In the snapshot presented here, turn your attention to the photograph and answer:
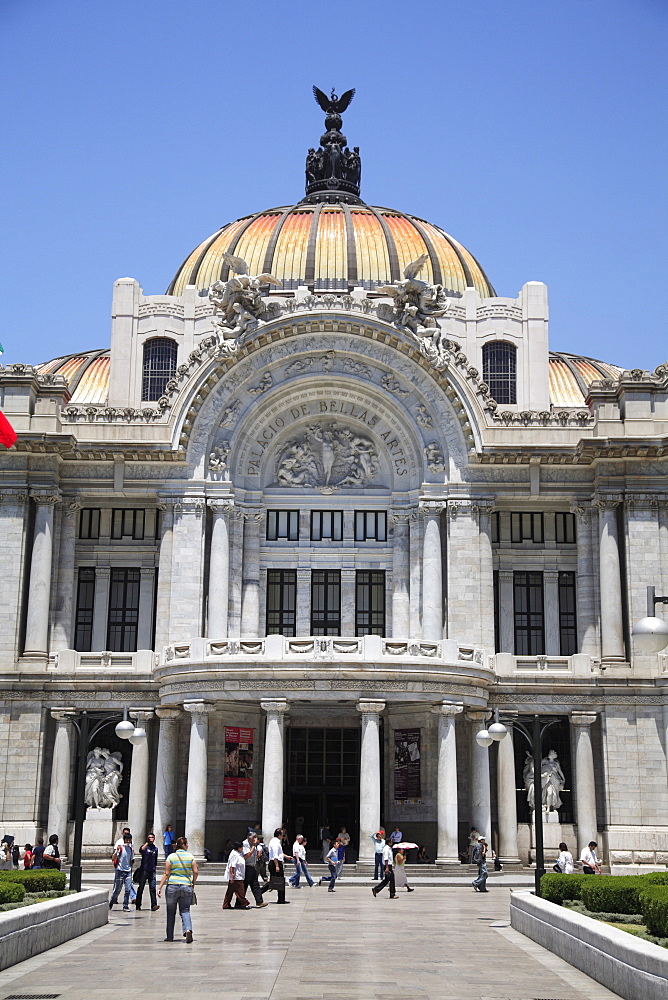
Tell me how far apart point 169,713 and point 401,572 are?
41.4 feet

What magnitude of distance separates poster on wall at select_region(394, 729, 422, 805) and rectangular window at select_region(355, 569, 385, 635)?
5983mm

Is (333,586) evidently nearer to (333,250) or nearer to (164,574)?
(164,574)

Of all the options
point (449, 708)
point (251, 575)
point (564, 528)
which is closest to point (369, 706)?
point (449, 708)

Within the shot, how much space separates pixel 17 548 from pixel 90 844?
12.9 meters

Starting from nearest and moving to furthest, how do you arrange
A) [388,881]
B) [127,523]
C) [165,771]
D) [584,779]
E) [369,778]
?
[388,881] → [369,778] → [165,771] → [584,779] → [127,523]

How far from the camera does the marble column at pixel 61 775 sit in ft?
176

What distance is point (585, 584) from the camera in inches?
2265

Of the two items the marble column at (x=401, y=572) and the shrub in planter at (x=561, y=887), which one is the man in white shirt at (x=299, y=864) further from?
the marble column at (x=401, y=572)

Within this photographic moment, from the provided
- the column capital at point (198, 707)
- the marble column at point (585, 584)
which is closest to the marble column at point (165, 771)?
the column capital at point (198, 707)

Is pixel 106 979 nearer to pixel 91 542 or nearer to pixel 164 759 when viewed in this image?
pixel 164 759

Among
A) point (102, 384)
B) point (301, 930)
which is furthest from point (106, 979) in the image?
point (102, 384)

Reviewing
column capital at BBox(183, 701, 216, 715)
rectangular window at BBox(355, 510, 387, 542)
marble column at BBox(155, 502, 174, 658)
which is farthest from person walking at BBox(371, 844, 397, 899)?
rectangular window at BBox(355, 510, 387, 542)

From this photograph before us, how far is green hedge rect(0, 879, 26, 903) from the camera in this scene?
993 inches

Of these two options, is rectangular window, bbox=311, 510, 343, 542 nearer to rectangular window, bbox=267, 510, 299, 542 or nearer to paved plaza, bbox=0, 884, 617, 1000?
rectangular window, bbox=267, 510, 299, 542
